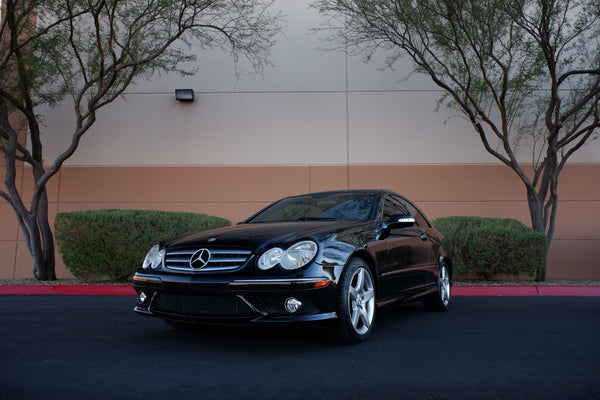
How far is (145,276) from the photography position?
4.16 metres

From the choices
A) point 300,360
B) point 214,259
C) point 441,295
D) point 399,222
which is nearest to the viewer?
point 300,360

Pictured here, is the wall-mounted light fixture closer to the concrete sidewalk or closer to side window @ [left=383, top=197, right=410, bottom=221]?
the concrete sidewalk

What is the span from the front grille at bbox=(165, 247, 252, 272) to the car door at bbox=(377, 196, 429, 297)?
1.25 meters

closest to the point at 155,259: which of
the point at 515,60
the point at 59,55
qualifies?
the point at 59,55

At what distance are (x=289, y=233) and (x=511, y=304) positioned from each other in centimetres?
404

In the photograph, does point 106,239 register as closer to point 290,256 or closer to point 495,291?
point 290,256

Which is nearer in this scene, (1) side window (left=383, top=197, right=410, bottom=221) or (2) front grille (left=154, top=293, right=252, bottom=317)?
(2) front grille (left=154, top=293, right=252, bottom=317)

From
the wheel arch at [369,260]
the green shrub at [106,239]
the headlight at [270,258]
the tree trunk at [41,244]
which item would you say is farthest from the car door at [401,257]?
the tree trunk at [41,244]

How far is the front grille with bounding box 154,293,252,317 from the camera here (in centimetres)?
367

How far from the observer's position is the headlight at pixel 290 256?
372cm

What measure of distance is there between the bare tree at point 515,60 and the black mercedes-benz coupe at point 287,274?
5.24m

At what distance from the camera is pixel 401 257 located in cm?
488

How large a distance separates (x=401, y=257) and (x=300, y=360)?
172 cm

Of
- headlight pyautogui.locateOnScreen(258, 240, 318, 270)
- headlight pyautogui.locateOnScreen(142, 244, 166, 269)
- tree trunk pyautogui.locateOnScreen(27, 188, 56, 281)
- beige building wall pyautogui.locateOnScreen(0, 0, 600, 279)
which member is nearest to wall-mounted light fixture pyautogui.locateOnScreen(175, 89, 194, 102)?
beige building wall pyautogui.locateOnScreen(0, 0, 600, 279)
